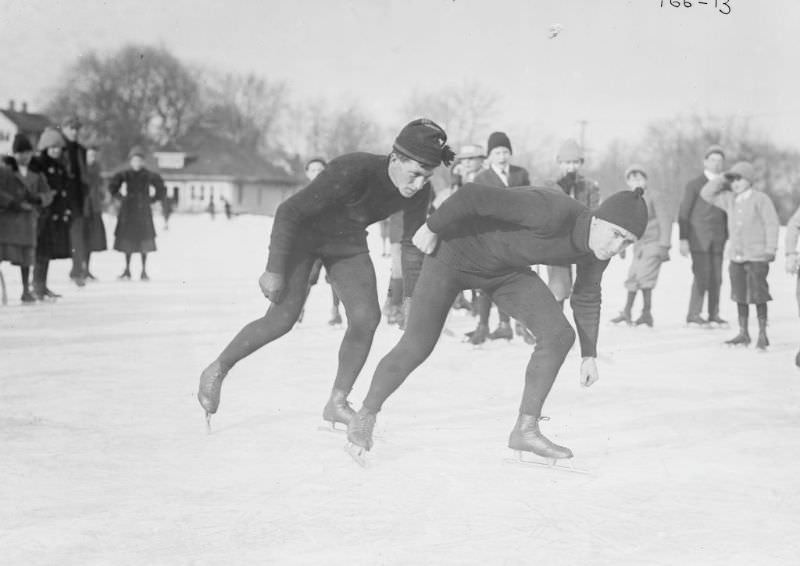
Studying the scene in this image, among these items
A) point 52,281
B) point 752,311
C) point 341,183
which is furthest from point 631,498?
point 52,281

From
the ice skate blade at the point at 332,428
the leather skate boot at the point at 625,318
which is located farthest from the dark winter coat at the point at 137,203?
the ice skate blade at the point at 332,428

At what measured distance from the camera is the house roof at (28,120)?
34.0 ft

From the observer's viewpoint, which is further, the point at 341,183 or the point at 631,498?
the point at 341,183

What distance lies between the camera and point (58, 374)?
660 cm

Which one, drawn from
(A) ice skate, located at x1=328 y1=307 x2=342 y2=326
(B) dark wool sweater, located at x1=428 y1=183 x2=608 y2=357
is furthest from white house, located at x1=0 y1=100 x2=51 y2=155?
(B) dark wool sweater, located at x1=428 y1=183 x2=608 y2=357

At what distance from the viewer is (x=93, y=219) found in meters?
13.8

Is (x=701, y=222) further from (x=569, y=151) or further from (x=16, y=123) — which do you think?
(x=16, y=123)

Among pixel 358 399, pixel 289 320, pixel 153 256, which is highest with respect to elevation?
pixel 289 320

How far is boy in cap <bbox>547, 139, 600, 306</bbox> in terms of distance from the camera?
866 cm

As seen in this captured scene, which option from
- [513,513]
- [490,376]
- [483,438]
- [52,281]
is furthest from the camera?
[52,281]

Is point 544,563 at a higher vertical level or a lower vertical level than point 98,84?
lower

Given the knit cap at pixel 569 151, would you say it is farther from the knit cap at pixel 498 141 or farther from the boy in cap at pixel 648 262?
the boy in cap at pixel 648 262

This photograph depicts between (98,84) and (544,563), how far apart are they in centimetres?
1247

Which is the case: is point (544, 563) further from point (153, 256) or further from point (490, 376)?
point (153, 256)
